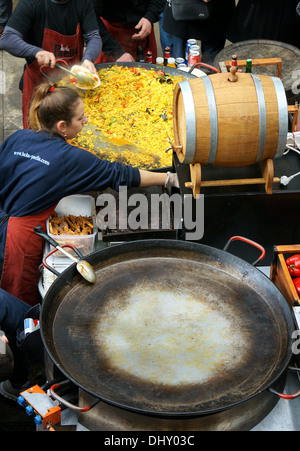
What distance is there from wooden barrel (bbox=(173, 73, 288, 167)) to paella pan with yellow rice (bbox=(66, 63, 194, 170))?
96 centimetres

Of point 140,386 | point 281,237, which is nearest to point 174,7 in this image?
point 281,237

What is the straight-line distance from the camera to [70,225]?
12.2 feet

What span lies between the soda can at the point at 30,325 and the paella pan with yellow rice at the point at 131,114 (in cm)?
146

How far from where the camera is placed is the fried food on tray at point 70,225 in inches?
143

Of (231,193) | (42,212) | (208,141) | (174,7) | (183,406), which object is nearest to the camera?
(183,406)

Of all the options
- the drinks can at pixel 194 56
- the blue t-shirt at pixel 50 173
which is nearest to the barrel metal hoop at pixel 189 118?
the blue t-shirt at pixel 50 173

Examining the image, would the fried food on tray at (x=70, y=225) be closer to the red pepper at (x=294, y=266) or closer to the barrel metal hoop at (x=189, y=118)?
the barrel metal hoop at (x=189, y=118)

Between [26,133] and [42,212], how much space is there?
560 millimetres

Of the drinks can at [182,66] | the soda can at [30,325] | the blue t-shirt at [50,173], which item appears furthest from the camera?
the drinks can at [182,66]

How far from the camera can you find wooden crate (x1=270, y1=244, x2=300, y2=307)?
3150 mm

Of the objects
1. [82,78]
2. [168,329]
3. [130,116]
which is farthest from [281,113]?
[82,78]

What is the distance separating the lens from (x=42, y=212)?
3676 millimetres

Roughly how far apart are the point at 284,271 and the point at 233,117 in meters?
0.98

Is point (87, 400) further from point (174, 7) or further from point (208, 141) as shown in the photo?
point (174, 7)
